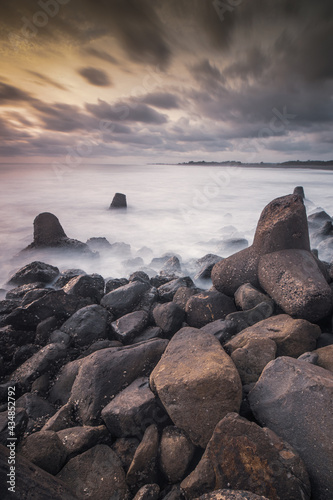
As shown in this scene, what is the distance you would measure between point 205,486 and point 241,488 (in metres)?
0.20

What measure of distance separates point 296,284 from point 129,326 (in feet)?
6.69

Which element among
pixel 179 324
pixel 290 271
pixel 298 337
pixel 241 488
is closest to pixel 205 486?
pixel 241 488

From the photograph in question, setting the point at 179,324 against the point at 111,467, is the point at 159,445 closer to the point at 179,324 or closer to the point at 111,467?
the point at 111,467

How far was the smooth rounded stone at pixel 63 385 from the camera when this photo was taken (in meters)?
2.58

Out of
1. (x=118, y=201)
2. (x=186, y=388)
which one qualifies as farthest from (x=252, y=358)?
(x=118, y=201)

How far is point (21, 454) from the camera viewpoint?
1633 millimetres

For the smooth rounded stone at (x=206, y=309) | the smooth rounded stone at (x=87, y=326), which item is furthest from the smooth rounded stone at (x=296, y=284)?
the smooth rounded stone at (x=87, y=326)

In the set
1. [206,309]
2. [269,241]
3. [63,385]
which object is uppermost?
[269,241]

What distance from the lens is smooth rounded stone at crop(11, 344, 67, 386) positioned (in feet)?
9.05

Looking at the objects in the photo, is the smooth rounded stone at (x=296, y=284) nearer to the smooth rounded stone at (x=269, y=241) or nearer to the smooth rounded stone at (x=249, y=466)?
the smooth rounded stone at (x=269, y=241)

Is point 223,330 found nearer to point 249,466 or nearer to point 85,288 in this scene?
point 249,466

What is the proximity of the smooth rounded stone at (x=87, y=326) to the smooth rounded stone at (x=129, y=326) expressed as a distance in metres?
0.16

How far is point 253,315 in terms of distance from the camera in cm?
306

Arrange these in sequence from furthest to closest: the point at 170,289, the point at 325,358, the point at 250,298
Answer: the point at 170,289, the point at 250,298, the point at 325,358
